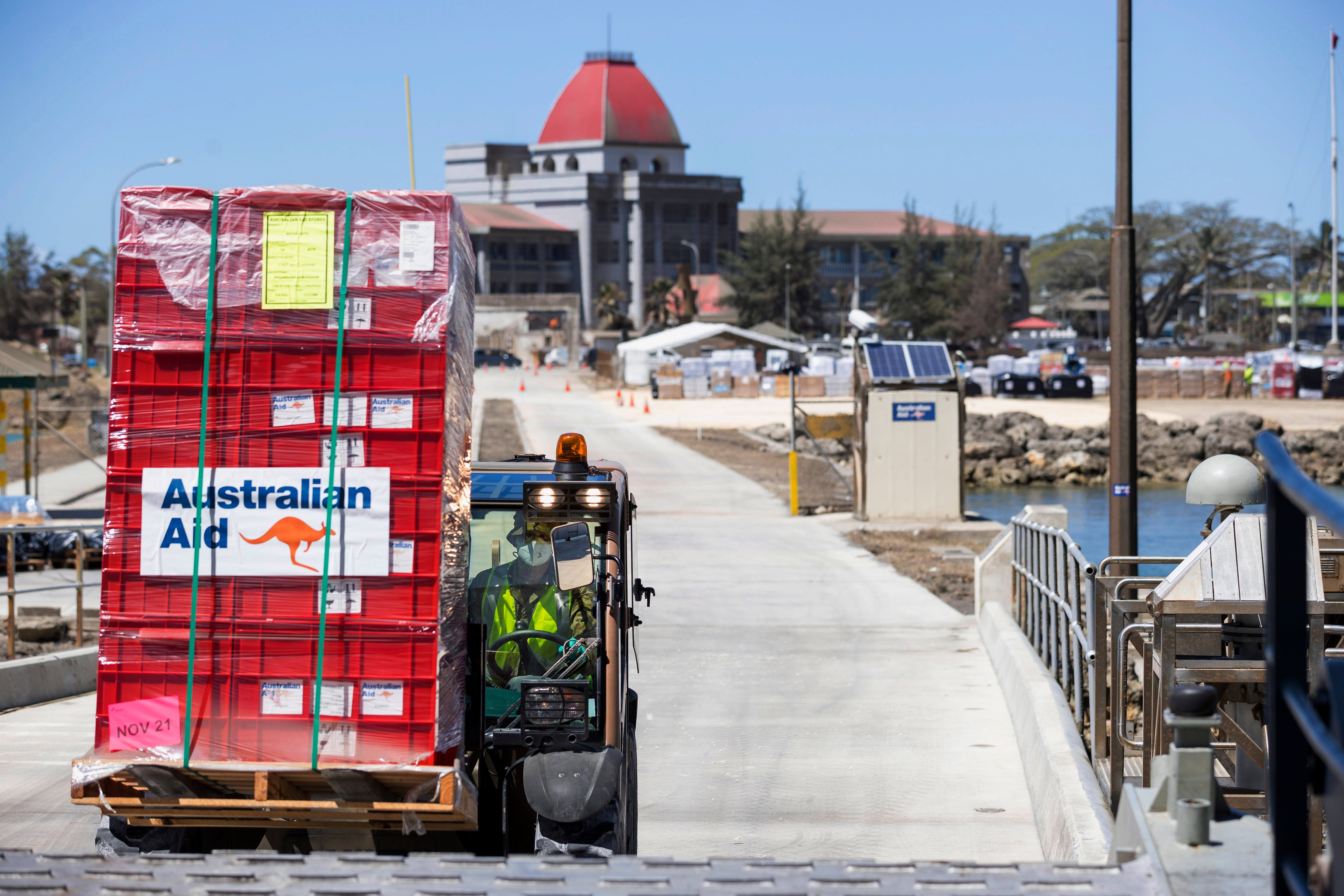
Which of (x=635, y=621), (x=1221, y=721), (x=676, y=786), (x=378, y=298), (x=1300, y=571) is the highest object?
(x=378, y=298)

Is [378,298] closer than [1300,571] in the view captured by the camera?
No

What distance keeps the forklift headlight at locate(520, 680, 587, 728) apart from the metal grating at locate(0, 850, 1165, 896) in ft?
5.99

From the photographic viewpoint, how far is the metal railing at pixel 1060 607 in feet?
25.9

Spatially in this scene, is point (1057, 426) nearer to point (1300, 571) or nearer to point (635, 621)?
point (635, 621)

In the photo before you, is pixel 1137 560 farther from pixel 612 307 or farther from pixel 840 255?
pixel 840 255

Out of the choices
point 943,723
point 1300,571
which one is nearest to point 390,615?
point 1300,571

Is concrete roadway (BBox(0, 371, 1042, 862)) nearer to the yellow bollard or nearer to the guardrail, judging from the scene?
the yellow bollard

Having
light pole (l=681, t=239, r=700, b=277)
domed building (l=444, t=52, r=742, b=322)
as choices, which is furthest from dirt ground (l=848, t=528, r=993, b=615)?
domed building (l=444, t=52, r=742, b=322)

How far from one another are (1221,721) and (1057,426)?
4210 centimetres

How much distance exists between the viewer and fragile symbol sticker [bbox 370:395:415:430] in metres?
4.65

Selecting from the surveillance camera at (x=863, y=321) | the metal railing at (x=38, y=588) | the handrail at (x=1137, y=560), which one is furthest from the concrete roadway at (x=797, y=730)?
the surveillance camera at (x=863, y=321)

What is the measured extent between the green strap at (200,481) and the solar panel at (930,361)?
17.5 meters

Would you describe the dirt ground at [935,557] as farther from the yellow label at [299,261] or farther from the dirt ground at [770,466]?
the yellow label at [299,261]

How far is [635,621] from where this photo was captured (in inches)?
243
